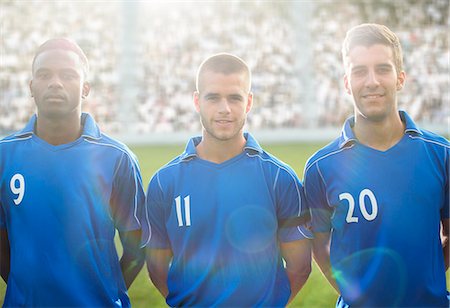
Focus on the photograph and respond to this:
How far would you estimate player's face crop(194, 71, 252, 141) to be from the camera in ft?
8.96

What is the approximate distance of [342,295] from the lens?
281 cm

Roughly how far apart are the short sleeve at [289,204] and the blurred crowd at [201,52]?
36.9 feet

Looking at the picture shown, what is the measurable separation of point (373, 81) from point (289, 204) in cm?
58

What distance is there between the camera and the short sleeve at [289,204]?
2.79 m

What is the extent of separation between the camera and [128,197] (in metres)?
2.89

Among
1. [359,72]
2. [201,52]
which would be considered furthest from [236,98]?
[201,52]

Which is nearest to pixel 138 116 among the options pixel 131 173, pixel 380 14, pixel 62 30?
pixel 62 30

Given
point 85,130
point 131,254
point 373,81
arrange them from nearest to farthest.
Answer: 1. point 373,81
2. point 85,130
3. point 131,254

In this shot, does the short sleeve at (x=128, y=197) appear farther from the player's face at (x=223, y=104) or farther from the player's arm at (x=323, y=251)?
the player's arm at (x=323, y=251)

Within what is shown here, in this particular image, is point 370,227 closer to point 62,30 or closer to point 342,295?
point 342,295

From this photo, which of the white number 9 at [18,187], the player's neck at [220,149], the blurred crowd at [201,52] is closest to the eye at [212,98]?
the player's neck at [220,149]

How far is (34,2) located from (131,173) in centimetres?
1504

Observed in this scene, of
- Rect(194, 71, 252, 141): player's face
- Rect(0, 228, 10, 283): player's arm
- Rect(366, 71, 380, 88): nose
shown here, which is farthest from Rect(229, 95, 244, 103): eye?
Rect(0, 228, 10, 283): player's arm

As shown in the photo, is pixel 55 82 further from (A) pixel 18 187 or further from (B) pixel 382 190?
(B) pixel 382 190
